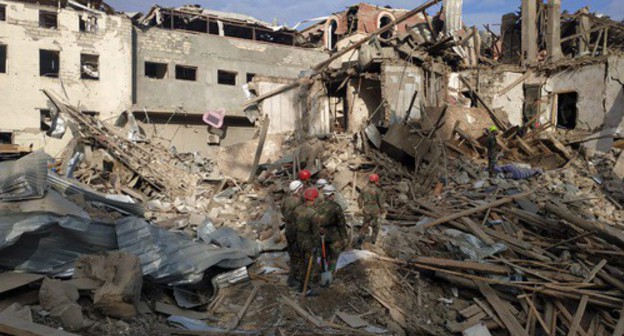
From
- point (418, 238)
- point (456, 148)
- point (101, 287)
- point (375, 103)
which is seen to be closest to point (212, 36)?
point (375, 103)

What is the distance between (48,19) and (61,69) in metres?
2.94

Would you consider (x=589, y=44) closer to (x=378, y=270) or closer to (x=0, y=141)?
(x=378, y=270)

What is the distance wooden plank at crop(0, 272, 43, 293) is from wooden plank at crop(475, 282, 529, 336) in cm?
530

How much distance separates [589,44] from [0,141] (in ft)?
85.1

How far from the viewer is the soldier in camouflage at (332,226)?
6.15 m

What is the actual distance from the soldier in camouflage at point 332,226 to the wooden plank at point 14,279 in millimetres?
3420

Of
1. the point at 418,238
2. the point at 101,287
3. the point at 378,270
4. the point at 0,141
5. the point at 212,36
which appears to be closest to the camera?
the point at 101,287

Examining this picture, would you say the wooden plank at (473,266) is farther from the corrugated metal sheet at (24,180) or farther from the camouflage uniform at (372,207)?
the corrugated metal sheet at (24,180)

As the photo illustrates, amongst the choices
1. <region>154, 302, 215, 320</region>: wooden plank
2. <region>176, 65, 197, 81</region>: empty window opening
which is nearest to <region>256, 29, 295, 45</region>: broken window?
<region>176, 65, 197, 81</region>: empty window opening

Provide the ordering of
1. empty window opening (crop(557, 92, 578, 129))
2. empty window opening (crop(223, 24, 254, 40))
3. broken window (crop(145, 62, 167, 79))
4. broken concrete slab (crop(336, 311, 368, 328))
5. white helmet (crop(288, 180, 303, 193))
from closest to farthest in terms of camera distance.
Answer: broken concrete slab (crop(336, 311, 368, 328)), white helmet (crop(288, 180, 303, 193)), empty window opening (crop(557, 92, 578, 129)), broken window (crop(145, 62, 167, 79)), empty window opening (crop(223, 24, 254, 40))

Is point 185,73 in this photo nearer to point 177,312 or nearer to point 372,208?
point 372,208

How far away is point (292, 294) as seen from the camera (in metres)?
5.96

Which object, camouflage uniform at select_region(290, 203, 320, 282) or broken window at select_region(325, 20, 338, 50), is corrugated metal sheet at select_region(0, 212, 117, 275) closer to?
camouflage uniform at select_region(290, 203, 320, 282)

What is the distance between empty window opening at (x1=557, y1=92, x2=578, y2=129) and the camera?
1569 cm
